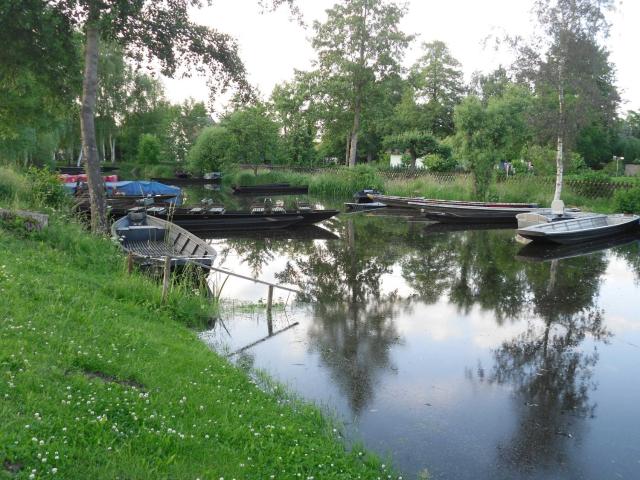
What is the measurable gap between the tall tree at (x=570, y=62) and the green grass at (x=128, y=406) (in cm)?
2076

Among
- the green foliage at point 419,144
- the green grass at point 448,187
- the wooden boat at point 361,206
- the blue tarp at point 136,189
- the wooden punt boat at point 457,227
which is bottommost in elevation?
the wooden punt boat at point 457,227

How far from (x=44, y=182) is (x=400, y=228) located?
43.5 ft

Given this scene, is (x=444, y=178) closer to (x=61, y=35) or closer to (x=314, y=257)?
(x=314, y=257)

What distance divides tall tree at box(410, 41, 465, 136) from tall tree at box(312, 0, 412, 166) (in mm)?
14971

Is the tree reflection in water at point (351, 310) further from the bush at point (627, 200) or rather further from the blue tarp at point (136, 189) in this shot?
the bush at point (627, 200)

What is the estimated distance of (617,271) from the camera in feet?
45.7

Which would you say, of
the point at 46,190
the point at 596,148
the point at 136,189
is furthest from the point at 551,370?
the point at 596,148

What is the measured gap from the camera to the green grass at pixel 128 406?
3537 millimetres

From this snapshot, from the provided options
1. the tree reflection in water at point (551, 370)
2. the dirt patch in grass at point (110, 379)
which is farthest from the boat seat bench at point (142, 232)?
the tree reflection in water at point (551, 370)

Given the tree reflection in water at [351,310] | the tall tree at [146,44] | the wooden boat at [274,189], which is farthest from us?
the wooden boat at [274,189]

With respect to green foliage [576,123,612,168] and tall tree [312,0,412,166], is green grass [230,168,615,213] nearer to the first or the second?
tall tree [312,0,412,166]

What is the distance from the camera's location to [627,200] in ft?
75.9

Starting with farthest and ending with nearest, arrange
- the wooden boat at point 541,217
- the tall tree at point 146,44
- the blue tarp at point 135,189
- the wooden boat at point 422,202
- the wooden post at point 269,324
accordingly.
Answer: the blue tarp at point 135,189 → the wooden boat at point 422,202 → the wooden boat at point 541,217 → the tall tree at point 146,44 → the wooden post at point 269,324

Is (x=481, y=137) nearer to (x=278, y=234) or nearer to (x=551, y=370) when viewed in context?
(x=278, y=234)
